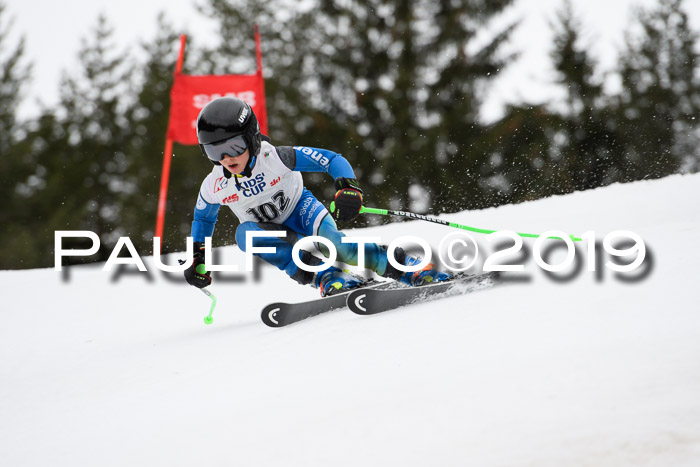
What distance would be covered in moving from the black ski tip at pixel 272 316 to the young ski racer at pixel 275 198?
57 centimetres

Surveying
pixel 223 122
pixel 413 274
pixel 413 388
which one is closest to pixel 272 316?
pixel 413 274

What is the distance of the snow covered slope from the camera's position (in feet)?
5.47

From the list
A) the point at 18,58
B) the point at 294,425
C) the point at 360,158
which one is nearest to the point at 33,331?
the point at 294,425

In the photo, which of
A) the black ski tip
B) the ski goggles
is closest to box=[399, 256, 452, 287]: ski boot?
the black ski tip

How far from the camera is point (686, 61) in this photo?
2567 centimetres

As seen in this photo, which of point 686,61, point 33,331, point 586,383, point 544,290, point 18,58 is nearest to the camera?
point 586,383

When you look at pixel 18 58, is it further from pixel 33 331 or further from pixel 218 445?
pixel 218 445

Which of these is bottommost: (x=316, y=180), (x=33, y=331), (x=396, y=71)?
(x=33, y=331)

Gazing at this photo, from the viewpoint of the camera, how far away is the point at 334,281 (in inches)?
174

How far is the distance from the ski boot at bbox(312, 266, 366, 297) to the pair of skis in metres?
0.14

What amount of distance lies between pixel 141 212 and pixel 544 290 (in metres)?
21.6

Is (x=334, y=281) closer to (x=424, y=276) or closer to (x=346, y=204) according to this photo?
(x=424, y=276)

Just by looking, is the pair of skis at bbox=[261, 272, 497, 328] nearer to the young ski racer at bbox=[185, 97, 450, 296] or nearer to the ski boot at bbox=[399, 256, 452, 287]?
the ski boot at bbox=[399, 256, 452, 287]

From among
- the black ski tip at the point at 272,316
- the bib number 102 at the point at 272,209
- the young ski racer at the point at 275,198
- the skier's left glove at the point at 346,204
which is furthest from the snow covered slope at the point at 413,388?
the bib number 102 at the point at 272,209
